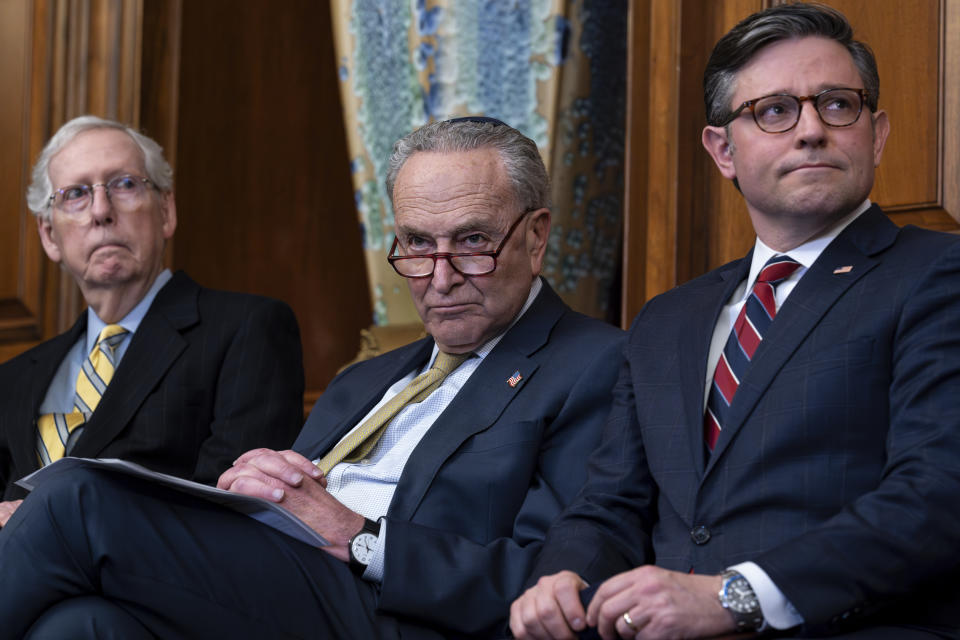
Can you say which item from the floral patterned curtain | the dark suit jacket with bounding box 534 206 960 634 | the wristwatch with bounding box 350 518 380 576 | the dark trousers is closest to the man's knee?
the dark trousers

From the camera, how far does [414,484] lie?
2080mm

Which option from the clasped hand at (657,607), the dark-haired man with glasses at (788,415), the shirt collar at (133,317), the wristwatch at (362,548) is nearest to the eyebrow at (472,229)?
the dark-haired man with glasses at (788,415)

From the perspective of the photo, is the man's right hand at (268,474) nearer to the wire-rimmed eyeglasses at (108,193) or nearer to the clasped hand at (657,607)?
the clasped hand at (657,607)

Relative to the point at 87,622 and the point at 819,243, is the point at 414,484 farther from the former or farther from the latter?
the point at 819,243

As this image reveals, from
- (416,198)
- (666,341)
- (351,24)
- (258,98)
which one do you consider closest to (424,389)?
(416,198)

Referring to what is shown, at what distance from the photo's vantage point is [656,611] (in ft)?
4.90

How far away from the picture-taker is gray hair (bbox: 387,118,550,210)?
2295mm

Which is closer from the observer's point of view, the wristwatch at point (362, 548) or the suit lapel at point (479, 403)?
the wristwatch at point (362, 548)

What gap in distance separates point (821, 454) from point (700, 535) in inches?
8.4

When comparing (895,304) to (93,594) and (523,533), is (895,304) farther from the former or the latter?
(93,594)

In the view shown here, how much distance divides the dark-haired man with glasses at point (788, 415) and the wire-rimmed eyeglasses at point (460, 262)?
32 centimetres

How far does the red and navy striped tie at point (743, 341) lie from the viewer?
6.03 feet

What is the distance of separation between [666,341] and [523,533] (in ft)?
1.31

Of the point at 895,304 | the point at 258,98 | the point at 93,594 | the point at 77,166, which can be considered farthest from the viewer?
the point at 258,98
